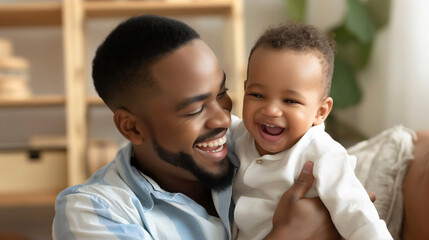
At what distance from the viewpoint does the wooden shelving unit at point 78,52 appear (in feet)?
8.95

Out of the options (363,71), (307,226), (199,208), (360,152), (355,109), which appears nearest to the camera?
(307,226)

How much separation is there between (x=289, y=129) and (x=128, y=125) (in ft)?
1.23

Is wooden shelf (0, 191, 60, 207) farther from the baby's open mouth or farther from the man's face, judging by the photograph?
the baby's open mouth

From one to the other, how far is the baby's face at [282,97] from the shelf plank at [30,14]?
1.90 m

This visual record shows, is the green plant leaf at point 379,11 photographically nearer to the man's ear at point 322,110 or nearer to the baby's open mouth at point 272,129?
the man's ear at point 322,110

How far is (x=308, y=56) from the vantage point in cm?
116

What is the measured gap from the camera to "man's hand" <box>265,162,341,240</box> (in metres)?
1.12

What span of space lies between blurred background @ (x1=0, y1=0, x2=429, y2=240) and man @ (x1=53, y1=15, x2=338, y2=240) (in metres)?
1.41

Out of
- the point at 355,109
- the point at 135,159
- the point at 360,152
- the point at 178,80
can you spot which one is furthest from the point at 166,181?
the point at 355,109

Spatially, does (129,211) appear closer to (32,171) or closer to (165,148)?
(165,148)

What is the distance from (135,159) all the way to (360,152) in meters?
0.83

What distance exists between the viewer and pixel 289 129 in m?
1.16

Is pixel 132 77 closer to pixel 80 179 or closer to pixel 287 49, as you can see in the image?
pixel 287 49

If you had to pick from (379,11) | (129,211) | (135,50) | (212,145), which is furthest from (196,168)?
(379,11)
